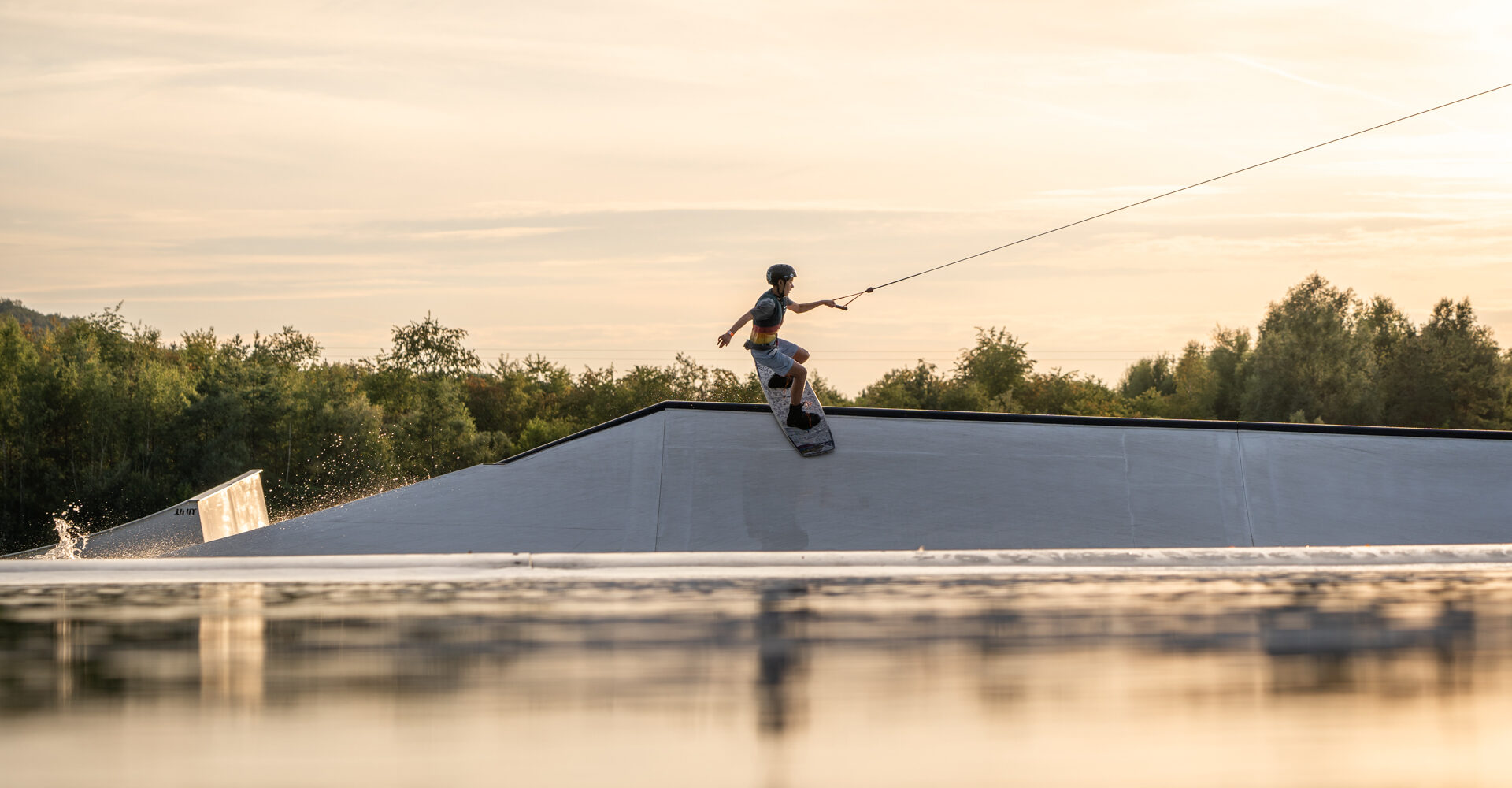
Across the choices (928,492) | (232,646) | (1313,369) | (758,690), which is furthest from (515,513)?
(1313,369)

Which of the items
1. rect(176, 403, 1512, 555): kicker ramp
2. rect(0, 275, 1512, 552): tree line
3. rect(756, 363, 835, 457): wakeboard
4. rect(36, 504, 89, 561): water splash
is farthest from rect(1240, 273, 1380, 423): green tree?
rect(36, 504, 89, 561): water splash

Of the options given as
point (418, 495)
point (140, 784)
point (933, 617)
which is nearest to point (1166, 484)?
point (933, 617)

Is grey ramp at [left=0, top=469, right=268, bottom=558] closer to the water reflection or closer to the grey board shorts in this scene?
the water reflection

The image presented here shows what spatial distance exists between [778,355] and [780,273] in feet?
2.98

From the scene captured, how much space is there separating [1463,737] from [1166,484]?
840 centimetres

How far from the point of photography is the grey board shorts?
11.7m

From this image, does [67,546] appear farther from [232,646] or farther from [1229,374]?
[1229,374]

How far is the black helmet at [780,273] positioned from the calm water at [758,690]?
13.9 ft

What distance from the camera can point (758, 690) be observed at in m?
4.91

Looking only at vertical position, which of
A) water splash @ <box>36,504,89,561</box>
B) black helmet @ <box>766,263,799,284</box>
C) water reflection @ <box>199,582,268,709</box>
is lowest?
water splash @ <box>36,504,89,561</box>

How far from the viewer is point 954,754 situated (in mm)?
3975

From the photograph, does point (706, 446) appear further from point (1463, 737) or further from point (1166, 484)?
point (1463, 737)

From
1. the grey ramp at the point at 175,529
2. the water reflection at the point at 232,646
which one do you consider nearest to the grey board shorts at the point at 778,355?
the water reflection at the point at 232,646

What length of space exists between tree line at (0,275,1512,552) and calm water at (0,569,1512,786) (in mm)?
51193
